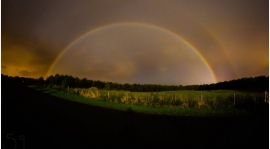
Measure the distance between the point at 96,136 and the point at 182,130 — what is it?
12.7ft

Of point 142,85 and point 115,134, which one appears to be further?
point 142,85

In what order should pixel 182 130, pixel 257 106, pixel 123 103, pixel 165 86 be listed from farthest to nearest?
pixel 165 86, pixel 123 103, pixel 257 106, pixel 182 130

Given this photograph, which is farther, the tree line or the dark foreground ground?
the tree line

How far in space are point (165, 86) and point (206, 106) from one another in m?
65.4

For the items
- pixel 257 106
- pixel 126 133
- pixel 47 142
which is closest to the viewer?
pixel 47 142

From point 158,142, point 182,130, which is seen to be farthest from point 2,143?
point 182,130

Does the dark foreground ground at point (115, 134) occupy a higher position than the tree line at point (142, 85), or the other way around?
the tree line at point (142, 85)

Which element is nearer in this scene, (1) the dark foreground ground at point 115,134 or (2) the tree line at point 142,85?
(1) the dark foreground ground at point 115,134

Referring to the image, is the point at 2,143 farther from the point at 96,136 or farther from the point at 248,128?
the point at 248,128

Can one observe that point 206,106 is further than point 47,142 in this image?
Yes

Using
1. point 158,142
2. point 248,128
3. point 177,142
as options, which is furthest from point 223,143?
point 248,128

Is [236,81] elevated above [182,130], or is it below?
above

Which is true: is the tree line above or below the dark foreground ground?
above

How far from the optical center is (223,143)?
29.5 ft
